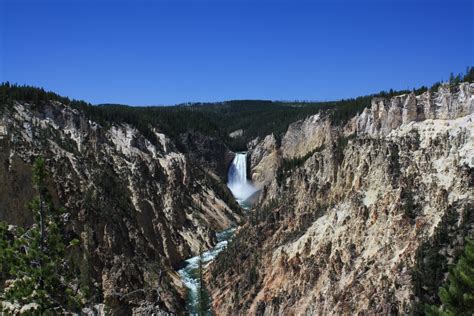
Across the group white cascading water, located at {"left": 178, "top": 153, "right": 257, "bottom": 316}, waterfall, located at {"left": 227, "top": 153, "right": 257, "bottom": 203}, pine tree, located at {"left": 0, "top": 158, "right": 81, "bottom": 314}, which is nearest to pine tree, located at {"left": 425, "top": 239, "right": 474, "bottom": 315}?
white cascading water, located at {"left": 178, "top": 153, "right": 257, "bottom": 316}

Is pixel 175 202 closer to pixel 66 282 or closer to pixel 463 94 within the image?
pixel 463 94

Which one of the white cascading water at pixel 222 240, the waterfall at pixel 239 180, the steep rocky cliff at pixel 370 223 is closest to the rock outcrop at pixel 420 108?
the steep rocky cliff at pixel 370 223

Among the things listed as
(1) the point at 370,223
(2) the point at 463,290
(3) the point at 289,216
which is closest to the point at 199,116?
(3) the point at 289,216

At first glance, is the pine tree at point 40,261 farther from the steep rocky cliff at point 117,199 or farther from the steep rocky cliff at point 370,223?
the steep rocky cliff at point 370,223

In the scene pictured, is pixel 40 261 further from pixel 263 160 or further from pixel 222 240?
pixel 263 160

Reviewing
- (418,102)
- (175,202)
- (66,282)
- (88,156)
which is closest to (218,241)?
(175,202)

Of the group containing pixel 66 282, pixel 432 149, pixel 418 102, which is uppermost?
pixel 418 102
